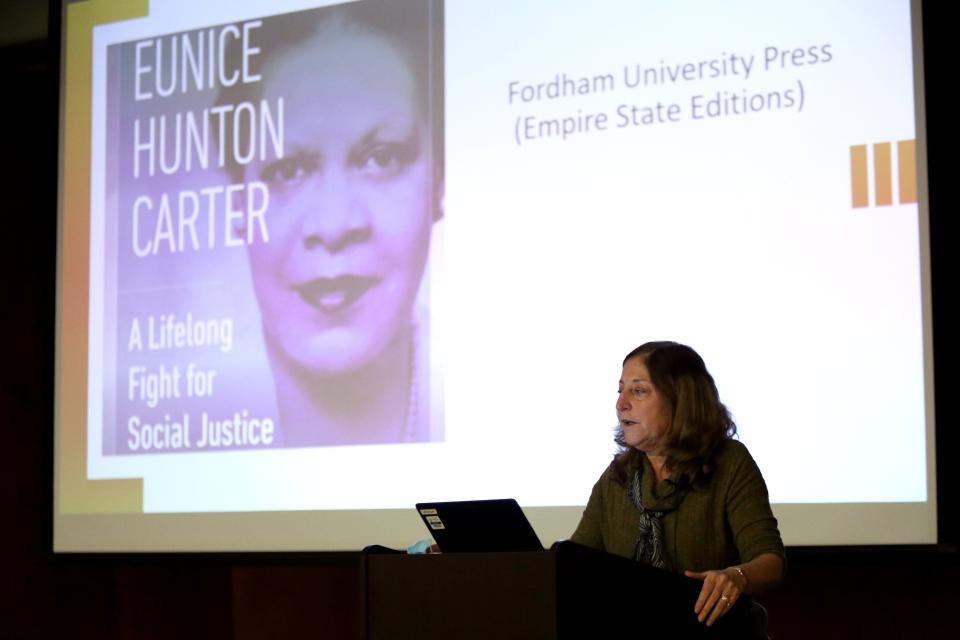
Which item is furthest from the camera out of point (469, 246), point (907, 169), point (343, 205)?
point (343, 205)

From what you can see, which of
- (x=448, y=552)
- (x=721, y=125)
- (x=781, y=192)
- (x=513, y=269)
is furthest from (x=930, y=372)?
(x=448, y=552)

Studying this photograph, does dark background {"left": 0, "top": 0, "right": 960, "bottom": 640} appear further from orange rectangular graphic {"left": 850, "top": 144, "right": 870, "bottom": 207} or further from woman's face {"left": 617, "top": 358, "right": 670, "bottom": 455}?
woman's face {"left": 617, "top": 358, "right": 670, "bottom": 455}

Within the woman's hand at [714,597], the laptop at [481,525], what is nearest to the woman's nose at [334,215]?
the laptop at [481,525]

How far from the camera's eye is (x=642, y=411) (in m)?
2.34

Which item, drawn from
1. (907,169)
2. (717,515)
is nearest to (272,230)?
(907,169)

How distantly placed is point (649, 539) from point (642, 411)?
0.25 metres

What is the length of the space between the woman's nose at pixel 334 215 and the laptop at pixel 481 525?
6.21 ft

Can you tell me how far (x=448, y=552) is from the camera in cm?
199

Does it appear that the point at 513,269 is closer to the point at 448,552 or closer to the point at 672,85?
the point at 672,85

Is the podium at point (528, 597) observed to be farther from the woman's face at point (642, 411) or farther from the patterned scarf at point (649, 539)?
the woman's face at point (642, 411)

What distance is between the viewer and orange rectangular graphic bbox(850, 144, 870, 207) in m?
3.17

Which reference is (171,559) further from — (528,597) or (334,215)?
(528,597)

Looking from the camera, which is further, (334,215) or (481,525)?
(334,215)

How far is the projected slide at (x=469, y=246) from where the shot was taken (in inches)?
125
